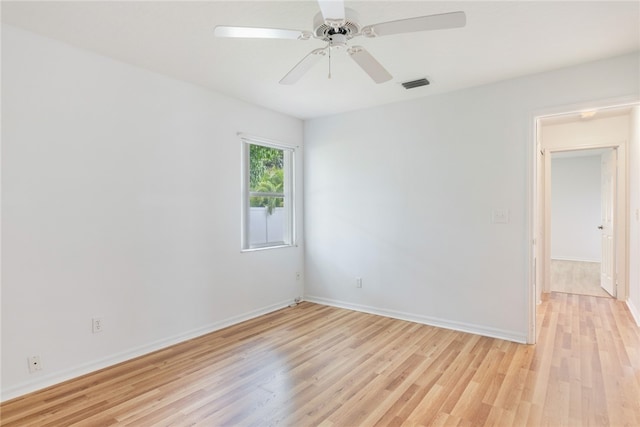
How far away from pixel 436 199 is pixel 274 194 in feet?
6.47

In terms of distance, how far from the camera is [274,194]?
4.41 m

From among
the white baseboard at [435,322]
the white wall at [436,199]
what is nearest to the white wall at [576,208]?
the white wall at [436,199]

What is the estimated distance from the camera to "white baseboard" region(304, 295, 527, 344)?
3247 millimetres

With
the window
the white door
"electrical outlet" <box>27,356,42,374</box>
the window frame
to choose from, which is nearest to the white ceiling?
the window frame

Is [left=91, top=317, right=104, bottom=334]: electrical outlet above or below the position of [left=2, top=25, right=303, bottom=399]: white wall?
below

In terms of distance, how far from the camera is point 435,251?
3.70 m

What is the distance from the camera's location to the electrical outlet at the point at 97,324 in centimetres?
266

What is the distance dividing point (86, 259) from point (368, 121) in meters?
3.18

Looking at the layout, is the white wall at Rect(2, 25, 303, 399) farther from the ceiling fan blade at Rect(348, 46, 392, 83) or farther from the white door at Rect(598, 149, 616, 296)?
the white door at Rect(598, 149, 616, 296)

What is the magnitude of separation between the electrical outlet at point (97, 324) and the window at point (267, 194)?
5.19 ft

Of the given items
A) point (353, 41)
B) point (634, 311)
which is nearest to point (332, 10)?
point (353, 41)

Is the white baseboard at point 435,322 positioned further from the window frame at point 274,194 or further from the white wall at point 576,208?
the white wall at point 576,208

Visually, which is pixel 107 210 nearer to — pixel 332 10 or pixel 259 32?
pixel 259 32

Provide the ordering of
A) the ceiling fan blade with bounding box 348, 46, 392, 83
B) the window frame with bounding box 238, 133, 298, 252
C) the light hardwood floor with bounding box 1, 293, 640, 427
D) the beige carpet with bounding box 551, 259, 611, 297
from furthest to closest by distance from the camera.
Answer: the beige carpet with bounding box 551, 259, 611, 297 < the window frame with bounding box 238, 133, 298, 252 < the light hardwood floor with bounding box 1, 293, 640, 427 < the ceiling fan blade with bounding box 348, 46, 392, 83
